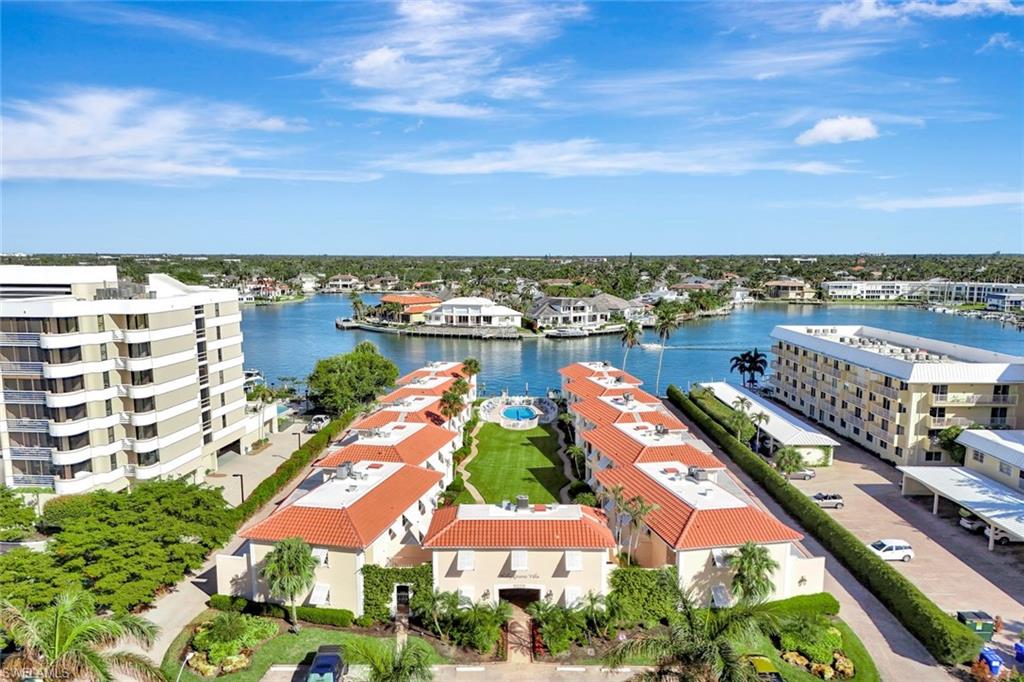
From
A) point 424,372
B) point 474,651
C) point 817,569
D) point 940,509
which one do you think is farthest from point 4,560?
point 940,509

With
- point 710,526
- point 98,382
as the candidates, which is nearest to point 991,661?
point 710,526

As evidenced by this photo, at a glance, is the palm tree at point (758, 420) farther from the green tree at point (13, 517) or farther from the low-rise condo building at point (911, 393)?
→ the green tree at point (13, 517)

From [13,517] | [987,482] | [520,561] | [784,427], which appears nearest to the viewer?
[520,561]

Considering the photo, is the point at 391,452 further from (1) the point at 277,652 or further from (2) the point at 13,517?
(2) the point at 13,517

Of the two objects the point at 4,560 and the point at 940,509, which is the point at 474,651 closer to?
the point at 4,560

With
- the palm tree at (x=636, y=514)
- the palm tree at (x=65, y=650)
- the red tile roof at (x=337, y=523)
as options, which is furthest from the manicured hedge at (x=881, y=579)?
the palm tree at (x=65, y=650)

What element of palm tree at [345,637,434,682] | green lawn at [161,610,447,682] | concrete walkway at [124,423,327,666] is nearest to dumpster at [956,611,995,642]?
green lawn at [161,610,447,682]
